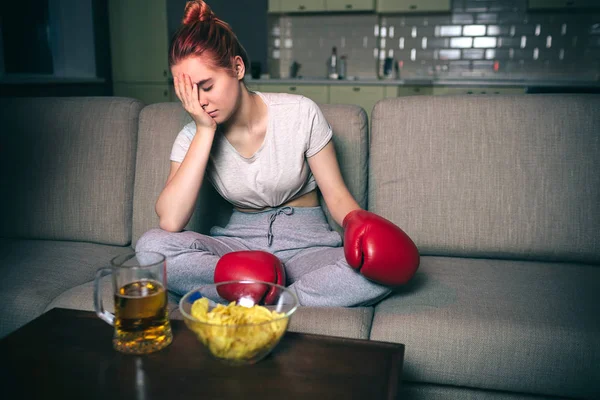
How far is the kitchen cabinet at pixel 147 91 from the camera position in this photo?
488 centimetres

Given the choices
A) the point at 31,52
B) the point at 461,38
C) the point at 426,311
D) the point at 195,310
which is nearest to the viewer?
the point at 195,310

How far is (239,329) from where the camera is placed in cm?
77

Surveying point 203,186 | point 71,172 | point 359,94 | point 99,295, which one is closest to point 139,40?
Result: point 359,94

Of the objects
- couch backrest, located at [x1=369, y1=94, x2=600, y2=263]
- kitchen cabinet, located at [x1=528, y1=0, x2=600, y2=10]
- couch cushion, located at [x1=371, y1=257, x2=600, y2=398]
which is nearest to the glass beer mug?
couch cushion, located at [x1=371, y1=257, x2=600, y2=398]

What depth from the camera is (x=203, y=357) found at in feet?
2.78

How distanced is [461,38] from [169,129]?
3.60 meters

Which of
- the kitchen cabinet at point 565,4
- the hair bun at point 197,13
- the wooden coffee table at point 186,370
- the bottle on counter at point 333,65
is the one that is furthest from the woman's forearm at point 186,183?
the kitchen cabinet at point 565,4

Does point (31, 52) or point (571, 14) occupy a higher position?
point (571, 14)

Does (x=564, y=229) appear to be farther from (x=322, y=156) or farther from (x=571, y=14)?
(x=571, y=14)

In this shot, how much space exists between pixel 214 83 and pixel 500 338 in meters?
0.99

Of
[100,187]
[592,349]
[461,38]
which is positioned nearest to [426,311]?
[592,349]

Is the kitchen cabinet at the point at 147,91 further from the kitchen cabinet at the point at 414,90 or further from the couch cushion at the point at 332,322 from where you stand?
the couch cushion at the point at 332,322

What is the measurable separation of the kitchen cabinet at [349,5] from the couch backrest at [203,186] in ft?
10.2

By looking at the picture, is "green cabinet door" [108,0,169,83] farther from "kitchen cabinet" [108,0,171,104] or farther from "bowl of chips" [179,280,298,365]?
"bowl of chips" [179,280,298,365]
